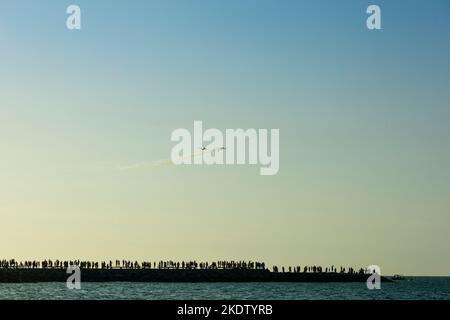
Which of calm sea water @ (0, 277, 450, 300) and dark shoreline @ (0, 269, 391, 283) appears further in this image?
dark shoreline @ (0, 269, 391, 283)

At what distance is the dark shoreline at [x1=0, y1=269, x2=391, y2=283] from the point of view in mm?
140875

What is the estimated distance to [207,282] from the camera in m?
154

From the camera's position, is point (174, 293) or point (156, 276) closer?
point (174, 293)

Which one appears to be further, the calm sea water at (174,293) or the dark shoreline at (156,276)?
the dark shoreline at (156,276)

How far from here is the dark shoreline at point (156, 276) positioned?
14088 cm

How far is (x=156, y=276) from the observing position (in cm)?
15038
